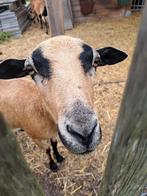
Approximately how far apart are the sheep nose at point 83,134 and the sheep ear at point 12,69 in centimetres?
102

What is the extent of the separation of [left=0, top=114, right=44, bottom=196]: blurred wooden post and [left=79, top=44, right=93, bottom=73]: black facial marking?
1062 millimetres

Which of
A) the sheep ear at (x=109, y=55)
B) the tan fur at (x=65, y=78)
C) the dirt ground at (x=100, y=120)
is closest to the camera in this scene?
the tan fur at (x=65, y=78)

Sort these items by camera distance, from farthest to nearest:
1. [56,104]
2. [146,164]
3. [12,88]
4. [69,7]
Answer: [69,7]
[12,88]
[56,104]
[146,164]

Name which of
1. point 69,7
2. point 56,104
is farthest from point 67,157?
point 69,7

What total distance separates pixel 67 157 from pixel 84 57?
5.31 ft

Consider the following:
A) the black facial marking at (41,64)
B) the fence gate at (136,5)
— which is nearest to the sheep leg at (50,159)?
the black facial marking at (41,64)

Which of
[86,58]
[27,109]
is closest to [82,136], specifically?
[86,58]

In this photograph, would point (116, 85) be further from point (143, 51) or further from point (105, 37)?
point (143, 51)

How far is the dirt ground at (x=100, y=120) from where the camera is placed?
266 centimetres

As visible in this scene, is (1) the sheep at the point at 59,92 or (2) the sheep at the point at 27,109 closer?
(1) the sheep at the point at 59,92

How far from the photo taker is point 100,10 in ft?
25.5

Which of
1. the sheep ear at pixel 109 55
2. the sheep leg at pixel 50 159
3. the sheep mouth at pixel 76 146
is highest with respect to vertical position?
the sheep ear at pixel 109 55

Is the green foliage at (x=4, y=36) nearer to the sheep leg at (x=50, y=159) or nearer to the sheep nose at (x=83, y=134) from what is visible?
the sheep leg at (x=50, y=159)

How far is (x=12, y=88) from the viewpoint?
264 cm
